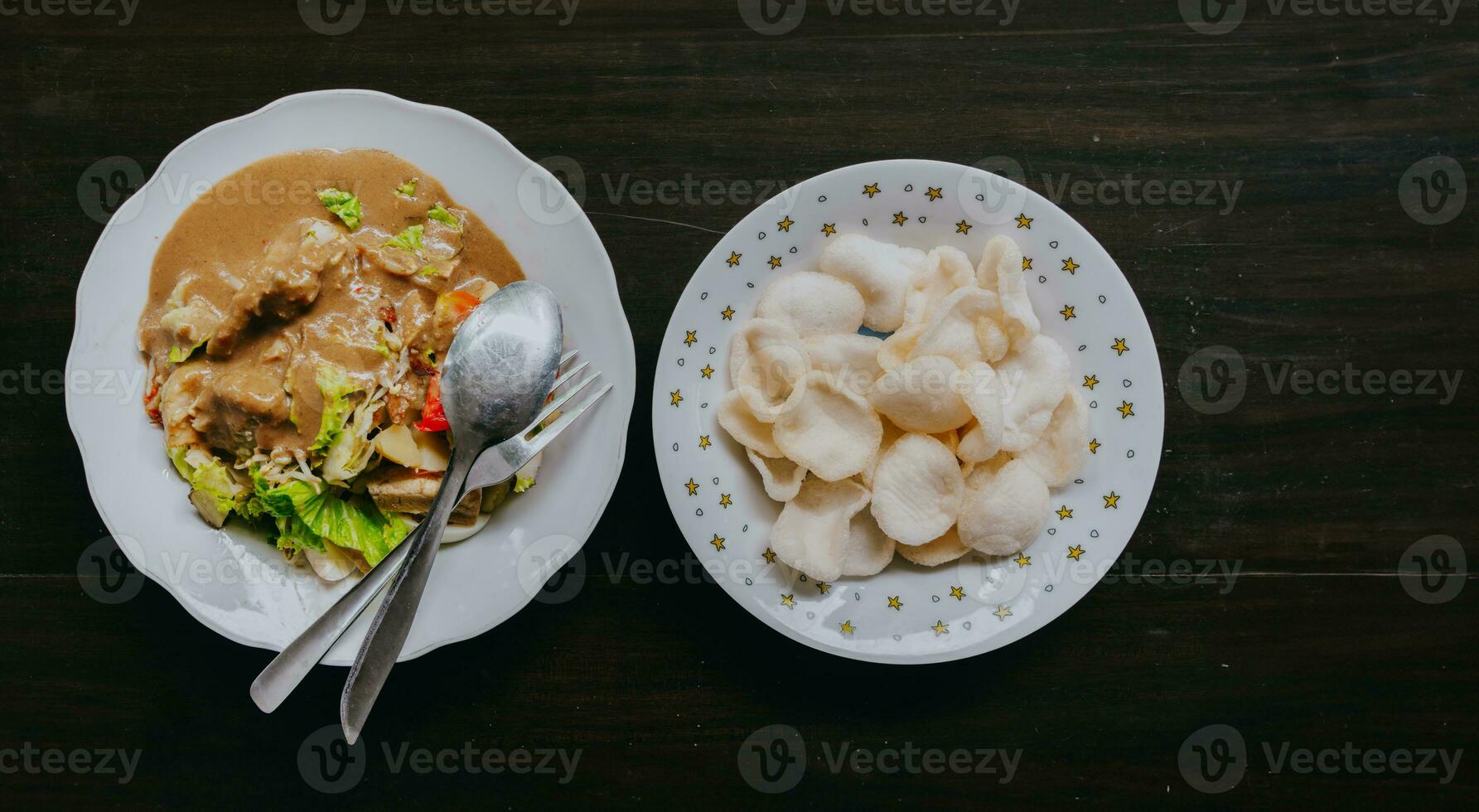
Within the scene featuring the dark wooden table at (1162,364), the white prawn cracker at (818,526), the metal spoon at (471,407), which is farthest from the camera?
the dark wooden table at (1162,364)

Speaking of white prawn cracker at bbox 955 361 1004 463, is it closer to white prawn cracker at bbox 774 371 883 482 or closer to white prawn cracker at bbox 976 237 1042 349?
white prawn cracker at bbox 976 237 1042 349

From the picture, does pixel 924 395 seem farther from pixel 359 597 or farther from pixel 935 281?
pixel 359 597

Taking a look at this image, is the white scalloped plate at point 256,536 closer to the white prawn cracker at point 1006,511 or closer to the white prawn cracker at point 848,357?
the white prawn cracker at point 848,357

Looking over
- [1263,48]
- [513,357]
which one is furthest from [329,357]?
[1263,48]

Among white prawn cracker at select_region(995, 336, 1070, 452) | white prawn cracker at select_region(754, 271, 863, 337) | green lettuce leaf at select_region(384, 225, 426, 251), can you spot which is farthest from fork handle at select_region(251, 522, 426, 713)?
white prawn cracker at select_region(995, 336, 1070, 452)

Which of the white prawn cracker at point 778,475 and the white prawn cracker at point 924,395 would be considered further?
the white prawn cracker at point 778,475

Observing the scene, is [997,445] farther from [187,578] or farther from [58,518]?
[58,518]

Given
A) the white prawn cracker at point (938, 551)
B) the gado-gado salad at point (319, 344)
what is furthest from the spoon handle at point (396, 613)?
the white prawn cracker at point (938, 551)
